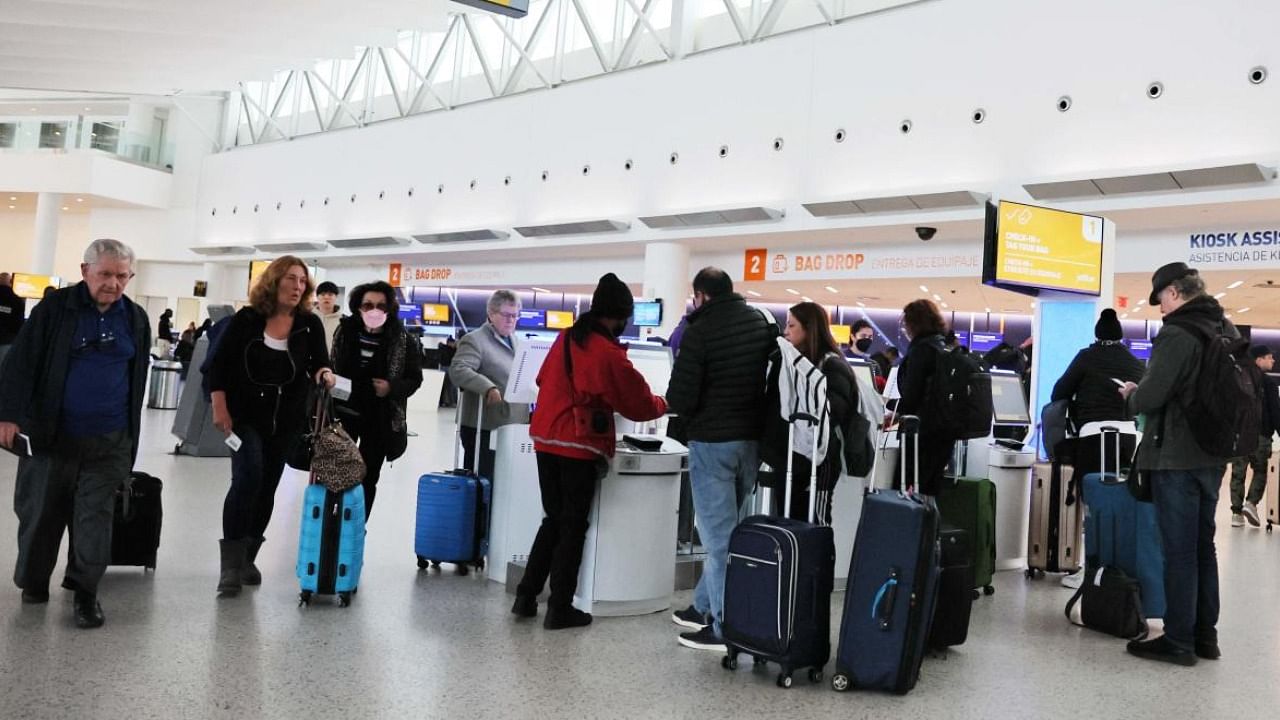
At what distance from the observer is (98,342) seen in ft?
13.1

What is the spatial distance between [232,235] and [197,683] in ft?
95.7

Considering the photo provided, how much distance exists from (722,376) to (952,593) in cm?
137

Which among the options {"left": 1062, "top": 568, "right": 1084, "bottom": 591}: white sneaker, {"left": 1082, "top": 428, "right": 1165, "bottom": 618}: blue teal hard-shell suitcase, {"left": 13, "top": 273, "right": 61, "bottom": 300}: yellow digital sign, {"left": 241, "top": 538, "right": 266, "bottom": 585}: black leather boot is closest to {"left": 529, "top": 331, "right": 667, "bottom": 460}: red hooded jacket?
{"left": 241, "top": 538, "right": 266, "bottom": 585}: black leather boot

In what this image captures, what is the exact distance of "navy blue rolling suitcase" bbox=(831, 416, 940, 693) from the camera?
142 inches

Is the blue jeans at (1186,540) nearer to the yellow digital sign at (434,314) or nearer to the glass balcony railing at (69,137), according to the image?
the yellow digital sign at (434,314)

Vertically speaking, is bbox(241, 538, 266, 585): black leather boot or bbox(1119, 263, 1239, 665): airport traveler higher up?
bbox(1119, 263, 1239, 665): airport traveler

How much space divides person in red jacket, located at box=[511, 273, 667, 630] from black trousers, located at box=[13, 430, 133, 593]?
1.69 metres

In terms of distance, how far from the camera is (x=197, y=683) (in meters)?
3.25

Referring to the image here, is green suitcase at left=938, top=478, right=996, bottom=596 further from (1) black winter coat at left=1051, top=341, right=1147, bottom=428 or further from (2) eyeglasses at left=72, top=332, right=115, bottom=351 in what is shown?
(2) eyeglasses at left=72, top=332, right=115, bottom=351

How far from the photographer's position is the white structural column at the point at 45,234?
2917 centimetres

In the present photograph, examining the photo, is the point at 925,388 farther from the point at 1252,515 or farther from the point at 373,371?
the point at 1252,515

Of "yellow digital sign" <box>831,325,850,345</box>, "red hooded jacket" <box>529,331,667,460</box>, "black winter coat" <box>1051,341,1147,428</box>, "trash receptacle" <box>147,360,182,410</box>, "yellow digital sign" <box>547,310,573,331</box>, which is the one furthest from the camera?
"yellow digital sign" <box>547,310,573,331</box>

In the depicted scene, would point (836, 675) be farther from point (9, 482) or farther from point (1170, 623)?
point (9, 482)

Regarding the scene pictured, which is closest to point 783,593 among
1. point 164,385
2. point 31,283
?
point 164,385
